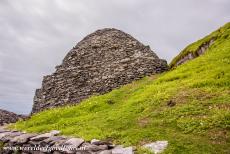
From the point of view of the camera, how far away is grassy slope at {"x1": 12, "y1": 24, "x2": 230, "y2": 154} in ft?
54.9

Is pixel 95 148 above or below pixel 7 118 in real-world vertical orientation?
below

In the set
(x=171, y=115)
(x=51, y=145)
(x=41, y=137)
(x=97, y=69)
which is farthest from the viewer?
(x=97, y=69)

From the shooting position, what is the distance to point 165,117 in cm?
2009

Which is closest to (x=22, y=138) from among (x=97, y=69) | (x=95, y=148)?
(x=95, y=148)

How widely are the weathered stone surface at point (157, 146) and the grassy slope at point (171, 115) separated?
313mm

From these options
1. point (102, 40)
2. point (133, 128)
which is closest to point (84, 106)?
point (133, 128)

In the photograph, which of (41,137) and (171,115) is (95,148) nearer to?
(171,115)

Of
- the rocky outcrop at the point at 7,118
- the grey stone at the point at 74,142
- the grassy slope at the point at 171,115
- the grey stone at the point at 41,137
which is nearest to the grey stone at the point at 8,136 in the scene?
the grassy slope at the point at 171,115

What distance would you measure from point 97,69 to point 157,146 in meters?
25.8

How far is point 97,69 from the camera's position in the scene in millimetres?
40969

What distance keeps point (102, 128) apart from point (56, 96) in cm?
2072

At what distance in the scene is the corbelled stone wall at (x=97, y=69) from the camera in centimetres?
3884

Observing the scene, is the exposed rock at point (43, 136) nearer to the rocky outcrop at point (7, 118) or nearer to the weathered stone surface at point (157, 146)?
the weathered stone surface at point (157, 146)

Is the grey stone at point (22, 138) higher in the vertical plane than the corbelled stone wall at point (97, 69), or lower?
lower
